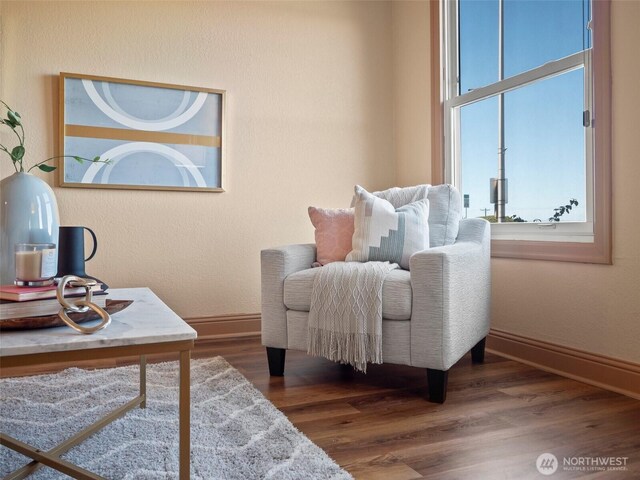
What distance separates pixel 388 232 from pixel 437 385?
2.18 feet

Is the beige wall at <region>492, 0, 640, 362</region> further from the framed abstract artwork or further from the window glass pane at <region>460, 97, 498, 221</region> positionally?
the framed abstract artwork

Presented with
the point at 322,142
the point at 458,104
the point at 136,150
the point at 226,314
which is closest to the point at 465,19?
the point at 458,104

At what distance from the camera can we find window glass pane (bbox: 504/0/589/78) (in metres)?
2.18

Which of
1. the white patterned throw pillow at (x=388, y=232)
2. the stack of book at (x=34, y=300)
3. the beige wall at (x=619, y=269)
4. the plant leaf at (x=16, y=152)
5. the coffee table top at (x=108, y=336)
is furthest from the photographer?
the white patterned throw pillow at (x=388, y=232)

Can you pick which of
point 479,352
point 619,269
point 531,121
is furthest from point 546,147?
point 479,352

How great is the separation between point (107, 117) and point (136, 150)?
219mm

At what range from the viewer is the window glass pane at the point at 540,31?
2.18m

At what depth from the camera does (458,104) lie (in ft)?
9.40

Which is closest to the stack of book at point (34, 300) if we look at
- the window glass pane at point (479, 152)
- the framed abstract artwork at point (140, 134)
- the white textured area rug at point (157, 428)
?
the white textured area rug at point (157, 428)

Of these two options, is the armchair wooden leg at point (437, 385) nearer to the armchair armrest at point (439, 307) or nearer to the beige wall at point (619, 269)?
the armchair armrest at point (439, 307)

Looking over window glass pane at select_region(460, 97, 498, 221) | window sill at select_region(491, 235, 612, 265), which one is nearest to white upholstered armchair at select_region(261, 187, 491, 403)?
→ window sill at select_region(491, 235, 612, 265)

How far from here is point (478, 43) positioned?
9.10ft

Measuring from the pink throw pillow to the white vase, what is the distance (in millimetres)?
1197

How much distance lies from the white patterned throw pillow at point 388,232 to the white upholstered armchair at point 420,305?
168mm
